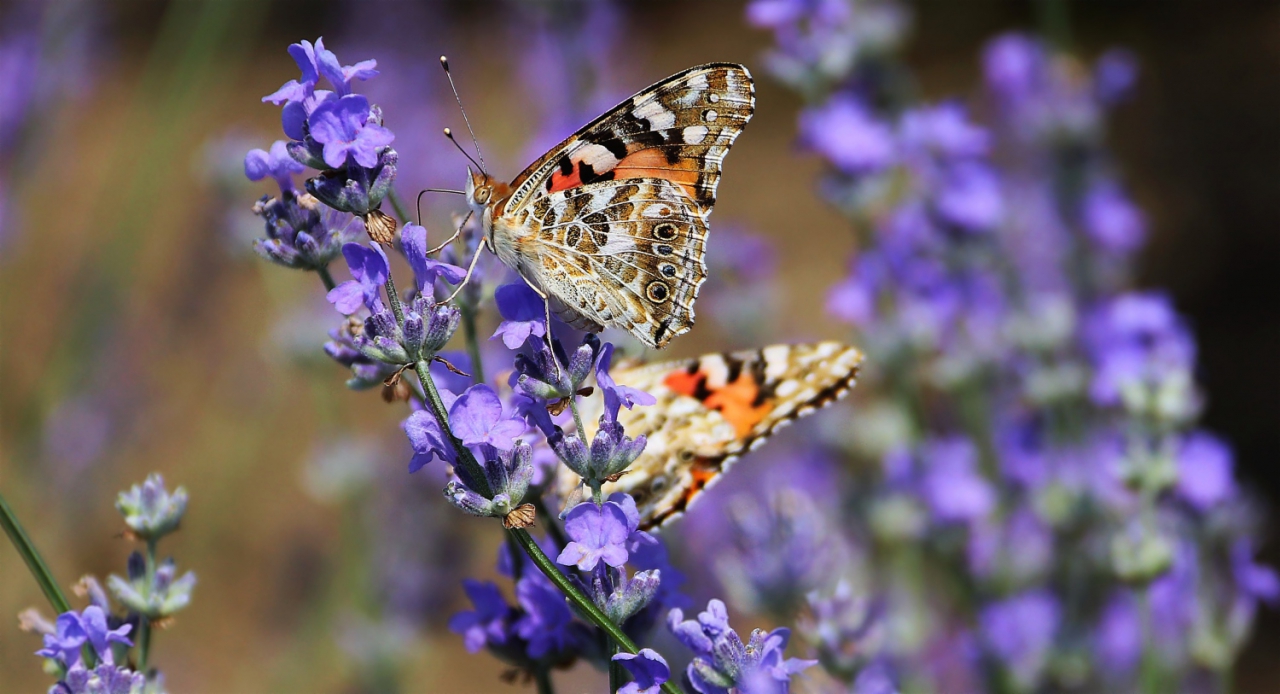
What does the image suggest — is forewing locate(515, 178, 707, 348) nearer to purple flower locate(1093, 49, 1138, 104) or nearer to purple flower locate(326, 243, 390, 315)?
purple flower locate(326, 243, 390, 315)

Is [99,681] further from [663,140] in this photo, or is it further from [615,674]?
[663,140]

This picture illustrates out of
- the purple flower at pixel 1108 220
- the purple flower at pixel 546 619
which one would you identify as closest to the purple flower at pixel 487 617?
the purple flower at pixel 546 619

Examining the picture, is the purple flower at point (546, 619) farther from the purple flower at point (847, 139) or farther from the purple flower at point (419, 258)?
the purple flower at point (847, 139)

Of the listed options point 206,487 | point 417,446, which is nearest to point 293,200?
point 417,446

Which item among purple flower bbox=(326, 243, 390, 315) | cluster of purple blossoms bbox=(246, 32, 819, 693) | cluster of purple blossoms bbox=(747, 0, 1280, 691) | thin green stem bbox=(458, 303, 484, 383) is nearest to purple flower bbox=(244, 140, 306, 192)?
cluster of purple blossoms bbox=(246, 32, 819, 693)

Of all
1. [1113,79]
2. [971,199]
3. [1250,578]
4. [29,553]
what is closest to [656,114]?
[29,553]

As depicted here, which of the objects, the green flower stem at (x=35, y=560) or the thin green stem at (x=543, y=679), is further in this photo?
the thin green stem at (x=543, y=679)
